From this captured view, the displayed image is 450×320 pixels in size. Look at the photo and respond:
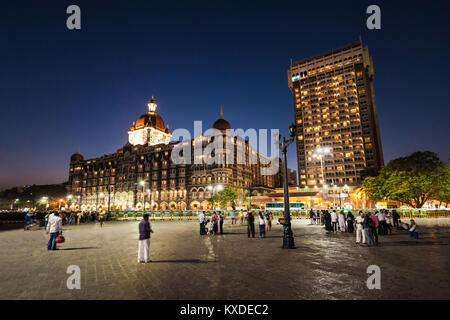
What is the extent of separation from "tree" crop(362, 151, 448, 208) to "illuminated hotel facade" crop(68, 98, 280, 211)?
37.9 metres

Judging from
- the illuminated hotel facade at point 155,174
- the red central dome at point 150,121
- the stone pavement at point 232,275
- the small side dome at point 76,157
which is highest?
the red central dome at point 150,121

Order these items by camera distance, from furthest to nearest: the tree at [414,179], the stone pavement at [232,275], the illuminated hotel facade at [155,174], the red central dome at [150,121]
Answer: the red central dome at [150,121], the illuminated hotel facade at [155,174], the tree at [414,179], the stone pavement at [232,275]

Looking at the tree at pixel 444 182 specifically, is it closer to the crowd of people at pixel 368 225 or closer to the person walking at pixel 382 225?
the crowd of people at pixel 368 225

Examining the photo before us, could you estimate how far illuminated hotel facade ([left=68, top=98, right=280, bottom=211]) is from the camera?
82.2 m

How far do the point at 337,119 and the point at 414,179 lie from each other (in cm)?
8309

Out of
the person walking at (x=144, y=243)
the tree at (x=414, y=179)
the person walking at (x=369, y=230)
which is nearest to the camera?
the person walking at (x=144, y=243)

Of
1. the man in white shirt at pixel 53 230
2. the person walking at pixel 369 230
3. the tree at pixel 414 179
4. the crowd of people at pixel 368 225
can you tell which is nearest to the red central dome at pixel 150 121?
the tree at pixel 414 179

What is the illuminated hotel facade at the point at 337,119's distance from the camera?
10512 centimetres

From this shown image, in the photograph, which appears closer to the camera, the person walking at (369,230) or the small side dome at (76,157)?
the person walking at (369,230)

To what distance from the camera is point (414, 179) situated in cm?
3559

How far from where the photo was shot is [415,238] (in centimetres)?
1423

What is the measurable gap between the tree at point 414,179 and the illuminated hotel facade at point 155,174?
37.9 meters

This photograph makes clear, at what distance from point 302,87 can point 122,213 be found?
111925 millimetres
